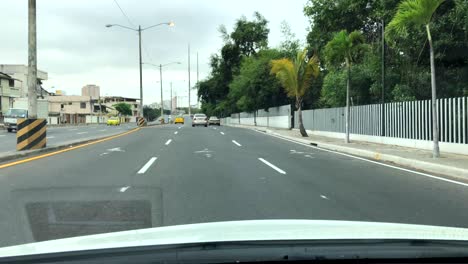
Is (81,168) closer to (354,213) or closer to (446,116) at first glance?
(354,213)

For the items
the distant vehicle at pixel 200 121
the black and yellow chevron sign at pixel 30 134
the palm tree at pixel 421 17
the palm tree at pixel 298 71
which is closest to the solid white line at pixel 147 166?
the black and yellow chevron sign at pixel 30 134

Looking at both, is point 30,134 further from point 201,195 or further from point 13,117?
point 13,117

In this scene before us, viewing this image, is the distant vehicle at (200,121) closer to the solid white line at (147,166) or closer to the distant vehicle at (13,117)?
the distant vehicle at (13,117)

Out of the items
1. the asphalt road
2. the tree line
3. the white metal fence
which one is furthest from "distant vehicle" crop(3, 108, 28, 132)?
the white metal fence

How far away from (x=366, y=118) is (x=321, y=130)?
756cm

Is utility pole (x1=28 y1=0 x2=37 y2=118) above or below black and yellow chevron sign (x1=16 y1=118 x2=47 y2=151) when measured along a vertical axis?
above

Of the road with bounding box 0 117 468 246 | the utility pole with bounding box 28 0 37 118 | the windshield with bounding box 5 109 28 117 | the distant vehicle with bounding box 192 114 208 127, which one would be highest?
the utility pole with bounding box 28 0 37 118

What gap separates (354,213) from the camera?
24.6ft

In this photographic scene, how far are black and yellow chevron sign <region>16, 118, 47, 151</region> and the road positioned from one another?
11.1 ft

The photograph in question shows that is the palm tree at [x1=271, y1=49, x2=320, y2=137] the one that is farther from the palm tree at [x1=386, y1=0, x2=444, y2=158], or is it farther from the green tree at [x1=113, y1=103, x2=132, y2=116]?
the green tree at [x1=113, y1=103, x2=132, y2=116]

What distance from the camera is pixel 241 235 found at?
318cm

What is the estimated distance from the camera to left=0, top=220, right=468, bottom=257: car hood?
295cm

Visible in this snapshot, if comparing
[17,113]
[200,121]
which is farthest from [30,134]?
[200,121]

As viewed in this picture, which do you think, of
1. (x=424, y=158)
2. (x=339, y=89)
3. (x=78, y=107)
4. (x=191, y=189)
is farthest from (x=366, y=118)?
(x=78, y=107)
